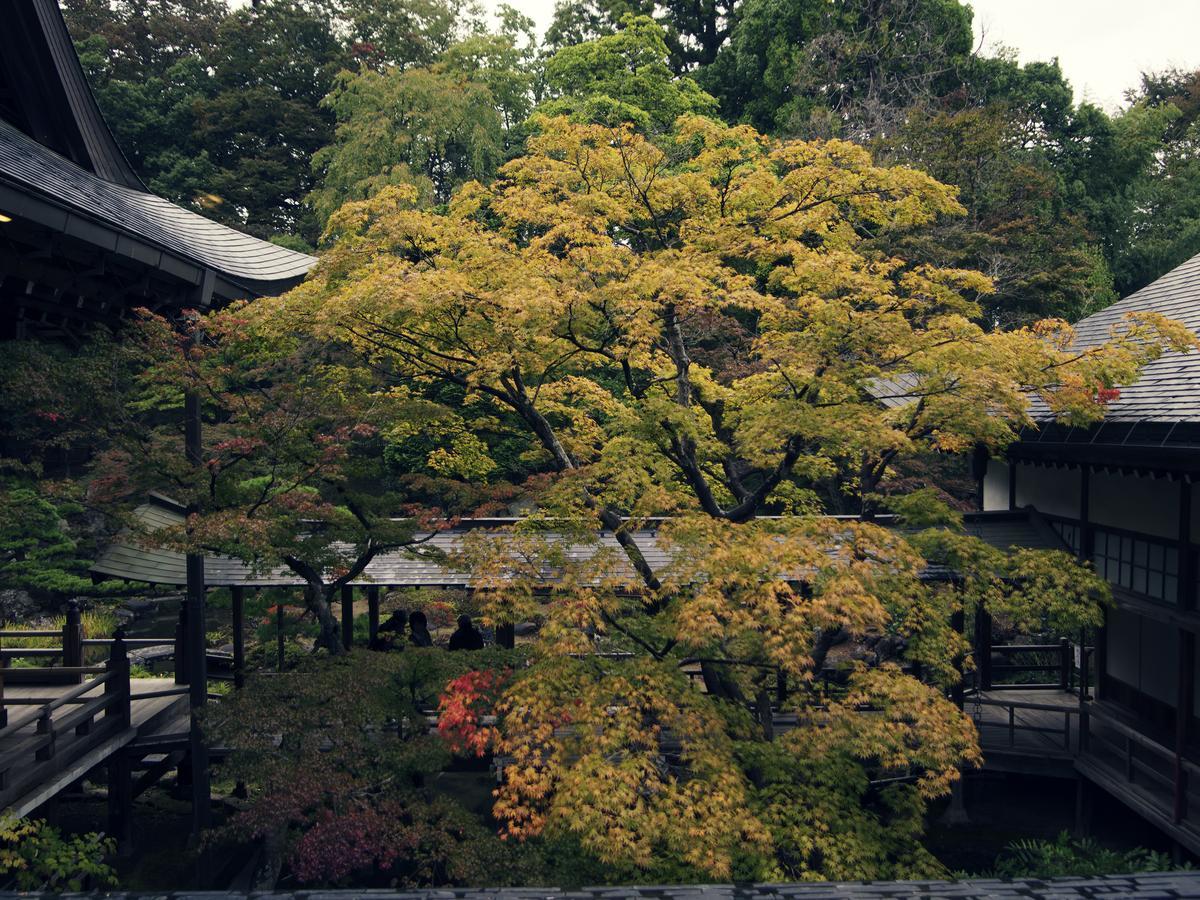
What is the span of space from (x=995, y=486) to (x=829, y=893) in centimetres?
1204

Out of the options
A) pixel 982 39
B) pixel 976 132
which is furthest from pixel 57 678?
pixel 982 39

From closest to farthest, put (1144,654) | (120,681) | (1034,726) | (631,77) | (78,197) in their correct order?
(78,197)
(120,681)
(1144,654)
(1034,726)
(631,77)

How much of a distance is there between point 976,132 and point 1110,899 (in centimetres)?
2017

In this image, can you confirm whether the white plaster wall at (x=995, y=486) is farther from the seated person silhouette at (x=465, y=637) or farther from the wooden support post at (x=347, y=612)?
the wooden support post at (x=347, y=612)

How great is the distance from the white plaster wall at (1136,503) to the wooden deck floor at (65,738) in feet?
42.3

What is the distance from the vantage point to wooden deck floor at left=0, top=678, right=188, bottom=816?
875 cm

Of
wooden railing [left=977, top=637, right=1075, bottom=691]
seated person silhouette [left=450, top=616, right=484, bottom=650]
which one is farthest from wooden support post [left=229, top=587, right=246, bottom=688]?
wooden railing [left=977, top=637, right=1075, bottom=691]

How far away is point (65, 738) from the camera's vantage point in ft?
34.0

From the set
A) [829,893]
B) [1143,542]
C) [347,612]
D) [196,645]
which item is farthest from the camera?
[347,612]

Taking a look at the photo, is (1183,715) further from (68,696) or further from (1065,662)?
(68,696)

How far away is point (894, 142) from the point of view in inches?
823

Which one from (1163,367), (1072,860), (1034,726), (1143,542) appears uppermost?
(1163,367)

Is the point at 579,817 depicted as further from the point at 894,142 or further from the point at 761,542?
the point at 894,142

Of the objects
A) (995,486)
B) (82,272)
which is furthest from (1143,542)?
(82,272)
